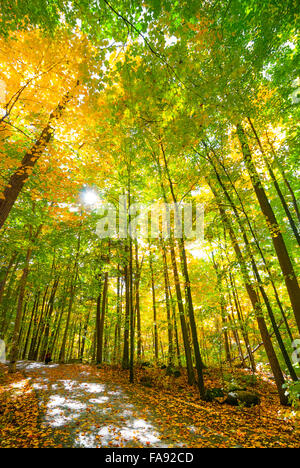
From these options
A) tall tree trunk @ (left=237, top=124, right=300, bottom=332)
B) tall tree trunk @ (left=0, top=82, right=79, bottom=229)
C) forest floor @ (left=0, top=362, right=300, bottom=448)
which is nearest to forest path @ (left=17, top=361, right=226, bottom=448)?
forest floor @ (left=0, top=362, right=300, bottom=448)

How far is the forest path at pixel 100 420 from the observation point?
3.88 meters

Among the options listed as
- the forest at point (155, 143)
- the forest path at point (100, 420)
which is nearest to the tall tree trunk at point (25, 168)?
the forest at point (155, 143)

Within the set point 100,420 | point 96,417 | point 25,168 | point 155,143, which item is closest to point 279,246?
point 155,143

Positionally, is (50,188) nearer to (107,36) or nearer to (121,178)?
(121,178)

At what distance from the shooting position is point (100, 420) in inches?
186

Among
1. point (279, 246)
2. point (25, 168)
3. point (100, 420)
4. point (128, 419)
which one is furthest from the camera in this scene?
point (279, 246)

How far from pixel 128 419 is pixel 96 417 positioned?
0.84m

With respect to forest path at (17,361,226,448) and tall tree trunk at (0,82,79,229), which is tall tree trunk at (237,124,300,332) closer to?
forest path at (17,361,226,448)

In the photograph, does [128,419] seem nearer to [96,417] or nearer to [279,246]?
[96,417]

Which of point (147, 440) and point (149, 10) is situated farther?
point (147, 440)

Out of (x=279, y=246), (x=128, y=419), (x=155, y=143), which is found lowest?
(x=128, y=419)
